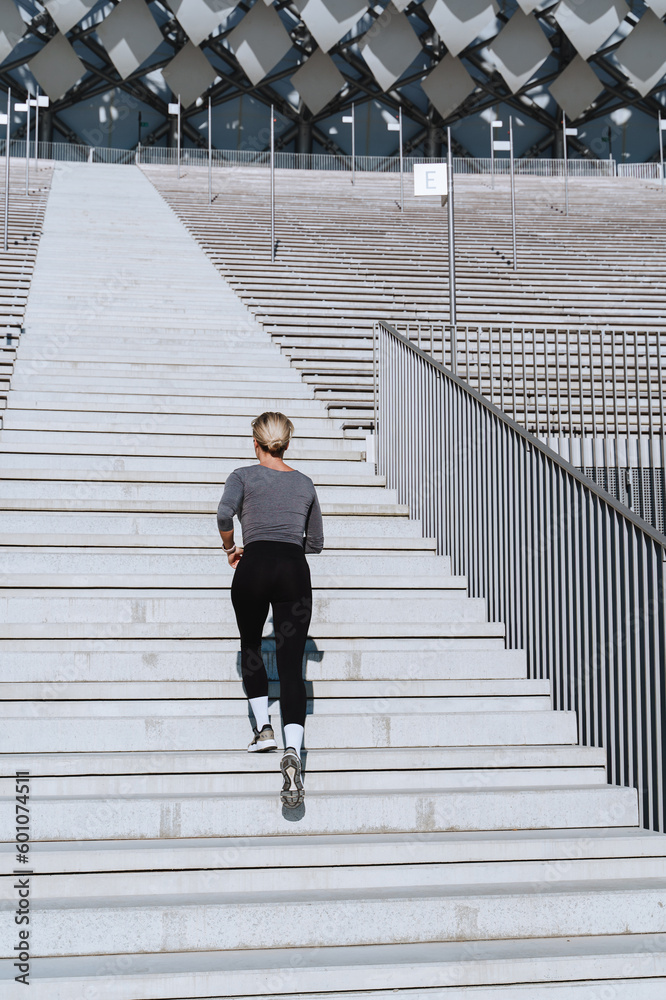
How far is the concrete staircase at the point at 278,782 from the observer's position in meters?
3.19

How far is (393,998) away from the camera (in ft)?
9.88

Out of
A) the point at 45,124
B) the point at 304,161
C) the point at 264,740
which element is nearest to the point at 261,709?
the point at 264,740

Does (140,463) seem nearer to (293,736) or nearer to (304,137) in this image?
(293,736)

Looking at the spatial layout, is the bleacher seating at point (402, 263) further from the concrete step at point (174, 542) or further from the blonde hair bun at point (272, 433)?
the blonde hair bun at point (272, 433)

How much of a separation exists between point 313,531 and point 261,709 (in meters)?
0.70

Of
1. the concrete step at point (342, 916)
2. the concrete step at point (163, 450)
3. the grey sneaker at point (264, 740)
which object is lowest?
the concrete step at point (342, 916)

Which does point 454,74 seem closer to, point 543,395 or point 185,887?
point 543,395

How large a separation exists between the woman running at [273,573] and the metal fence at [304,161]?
1073 inches

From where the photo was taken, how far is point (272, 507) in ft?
13.1

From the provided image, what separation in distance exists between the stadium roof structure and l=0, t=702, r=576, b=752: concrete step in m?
36.0

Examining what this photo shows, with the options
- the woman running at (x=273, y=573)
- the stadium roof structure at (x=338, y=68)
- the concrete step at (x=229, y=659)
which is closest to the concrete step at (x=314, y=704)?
the concrete step at (x=229, y=659)

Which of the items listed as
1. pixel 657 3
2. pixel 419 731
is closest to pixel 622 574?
pixel 419 731

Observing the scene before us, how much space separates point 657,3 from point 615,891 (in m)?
37.7

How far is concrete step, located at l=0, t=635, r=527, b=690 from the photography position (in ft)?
14.7
